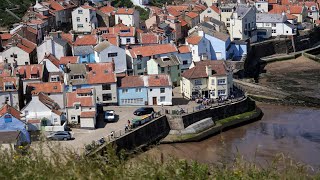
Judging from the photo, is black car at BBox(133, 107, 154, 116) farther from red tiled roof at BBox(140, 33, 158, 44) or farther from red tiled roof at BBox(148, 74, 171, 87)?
red tiled roof at BBox(140, 33, 158, 44)

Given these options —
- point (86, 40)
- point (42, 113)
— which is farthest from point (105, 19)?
point (42, 113)

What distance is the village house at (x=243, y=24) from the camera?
1896 inches

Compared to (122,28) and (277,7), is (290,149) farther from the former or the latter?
(277,7)

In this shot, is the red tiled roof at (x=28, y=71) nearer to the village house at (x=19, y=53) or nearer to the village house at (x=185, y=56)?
the village house at (x=19, y=53)

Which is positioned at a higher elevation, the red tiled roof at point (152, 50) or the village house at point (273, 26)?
the village house at point (273, 26)

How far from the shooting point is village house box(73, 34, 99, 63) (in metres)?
38.0

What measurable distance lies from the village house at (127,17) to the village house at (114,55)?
11.7m

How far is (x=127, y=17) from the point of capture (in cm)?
4809

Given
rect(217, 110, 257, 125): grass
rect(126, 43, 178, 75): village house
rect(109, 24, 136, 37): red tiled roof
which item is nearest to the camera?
rect(217, 110, 257, 125): grass

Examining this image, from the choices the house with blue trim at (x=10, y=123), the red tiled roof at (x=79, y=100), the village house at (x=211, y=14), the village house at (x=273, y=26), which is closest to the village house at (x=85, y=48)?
the red tiled roof at (x=79, y=100)

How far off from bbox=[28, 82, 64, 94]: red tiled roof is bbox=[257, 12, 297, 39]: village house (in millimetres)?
25258

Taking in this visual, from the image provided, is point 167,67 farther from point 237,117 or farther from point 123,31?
point 123,31

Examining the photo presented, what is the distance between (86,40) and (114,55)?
4573mm

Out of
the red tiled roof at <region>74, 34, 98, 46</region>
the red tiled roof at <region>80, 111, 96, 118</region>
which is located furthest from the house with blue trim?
the red tiled roof at <region>74, 34, 98, 46</region>
